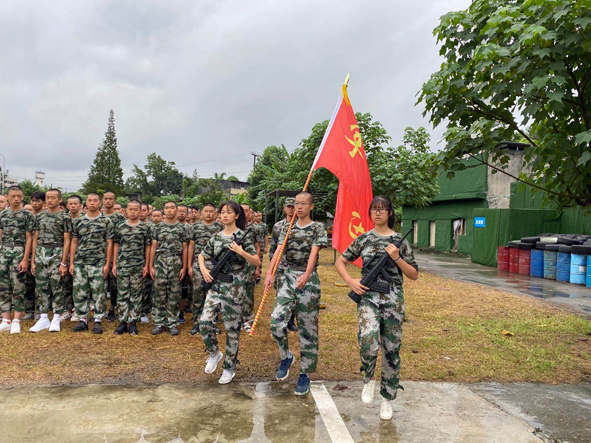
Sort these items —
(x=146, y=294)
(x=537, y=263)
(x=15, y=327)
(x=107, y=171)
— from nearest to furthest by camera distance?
1. (x=15, y=327)
2. (x=146, y=294)
3. (x=537, y=263)
4. (x=107, y=171)

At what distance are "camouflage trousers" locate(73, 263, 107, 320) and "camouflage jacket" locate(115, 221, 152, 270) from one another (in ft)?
1.01

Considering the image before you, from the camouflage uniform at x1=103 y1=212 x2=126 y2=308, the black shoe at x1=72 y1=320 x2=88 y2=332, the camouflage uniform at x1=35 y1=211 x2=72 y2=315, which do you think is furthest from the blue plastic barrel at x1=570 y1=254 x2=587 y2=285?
the camouflage uniform at x1=35 y1=211 x2=72 y2=315

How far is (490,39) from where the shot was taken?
15.3ft

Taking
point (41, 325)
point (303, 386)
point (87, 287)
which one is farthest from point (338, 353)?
point (41, 325)

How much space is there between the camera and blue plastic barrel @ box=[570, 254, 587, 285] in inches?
510

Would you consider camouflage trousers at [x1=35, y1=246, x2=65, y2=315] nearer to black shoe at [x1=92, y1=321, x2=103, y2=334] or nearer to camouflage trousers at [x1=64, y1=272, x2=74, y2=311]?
camouflage trousers at [x1=64, y1=272, x2=74, y2=311]

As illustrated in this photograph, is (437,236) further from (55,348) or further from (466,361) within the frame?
(55,348)

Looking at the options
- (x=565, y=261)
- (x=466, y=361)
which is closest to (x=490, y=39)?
(x=466, y=361)

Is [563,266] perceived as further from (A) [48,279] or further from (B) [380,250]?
(A) [48,279]

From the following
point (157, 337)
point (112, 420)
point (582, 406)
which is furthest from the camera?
point (157, 337)

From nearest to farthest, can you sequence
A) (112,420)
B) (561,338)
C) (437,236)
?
1. (112,420)
2. (561,338)
3. (437,236)

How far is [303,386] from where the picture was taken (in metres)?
4.06

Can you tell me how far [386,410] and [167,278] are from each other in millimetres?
3725

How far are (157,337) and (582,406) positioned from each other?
4.95 m
